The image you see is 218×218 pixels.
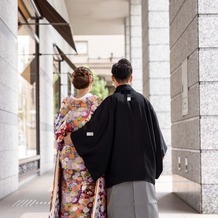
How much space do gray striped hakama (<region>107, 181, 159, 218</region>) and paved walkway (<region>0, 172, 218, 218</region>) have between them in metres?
2.59

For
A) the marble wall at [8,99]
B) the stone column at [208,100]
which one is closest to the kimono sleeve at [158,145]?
the stone column at [208,100]

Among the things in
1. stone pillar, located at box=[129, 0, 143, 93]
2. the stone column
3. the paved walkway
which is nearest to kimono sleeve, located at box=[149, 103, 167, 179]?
the paved walkway

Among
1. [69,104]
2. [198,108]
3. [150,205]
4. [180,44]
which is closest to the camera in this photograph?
[150,205]

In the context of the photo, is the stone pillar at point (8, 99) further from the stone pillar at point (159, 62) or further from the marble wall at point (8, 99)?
the stone pillar at point (159, 62)

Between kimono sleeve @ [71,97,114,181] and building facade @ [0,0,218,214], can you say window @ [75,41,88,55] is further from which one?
kimono sleeve @ [71,97,114,181]

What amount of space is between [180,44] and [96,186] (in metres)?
4.55

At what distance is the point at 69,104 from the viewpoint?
4.10 meters

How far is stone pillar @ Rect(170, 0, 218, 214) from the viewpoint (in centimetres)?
658

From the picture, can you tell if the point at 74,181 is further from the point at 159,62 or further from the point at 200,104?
the point at 159,62

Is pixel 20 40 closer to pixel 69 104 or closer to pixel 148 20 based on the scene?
pixel 148 20

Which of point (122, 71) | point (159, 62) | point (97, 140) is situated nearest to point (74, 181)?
point (97, 140)

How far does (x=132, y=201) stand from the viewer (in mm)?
3725

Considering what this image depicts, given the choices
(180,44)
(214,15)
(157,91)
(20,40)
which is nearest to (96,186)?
(214,15)

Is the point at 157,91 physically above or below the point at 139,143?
above
